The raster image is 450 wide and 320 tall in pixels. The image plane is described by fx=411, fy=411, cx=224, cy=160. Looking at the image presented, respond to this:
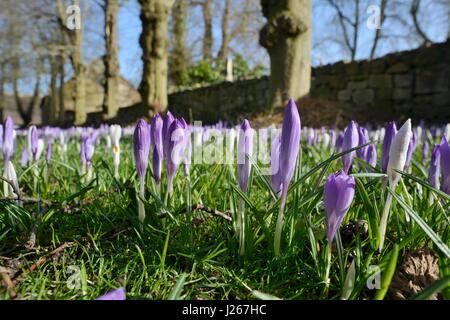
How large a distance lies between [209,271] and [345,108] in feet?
24.8

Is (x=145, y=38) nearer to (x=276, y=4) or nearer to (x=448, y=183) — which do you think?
(x=276, y=4)

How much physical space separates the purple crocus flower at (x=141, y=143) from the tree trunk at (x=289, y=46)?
19.5ft

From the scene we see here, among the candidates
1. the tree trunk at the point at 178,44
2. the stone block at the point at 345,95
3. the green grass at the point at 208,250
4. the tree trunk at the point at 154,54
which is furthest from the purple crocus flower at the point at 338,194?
the tree trunk at the point at 178,44

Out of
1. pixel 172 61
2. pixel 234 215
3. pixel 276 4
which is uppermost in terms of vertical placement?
pixel 172 61

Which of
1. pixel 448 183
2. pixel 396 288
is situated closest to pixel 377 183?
pixel 448 183

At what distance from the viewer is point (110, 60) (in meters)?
13.6

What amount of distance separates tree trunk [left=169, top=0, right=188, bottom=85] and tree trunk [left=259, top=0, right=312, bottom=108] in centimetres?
1120

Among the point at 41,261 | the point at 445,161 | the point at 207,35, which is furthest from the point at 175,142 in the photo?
the point at 207,35

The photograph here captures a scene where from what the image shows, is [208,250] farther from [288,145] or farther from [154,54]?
[154,54]

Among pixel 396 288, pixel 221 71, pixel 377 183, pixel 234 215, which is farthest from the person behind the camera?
pixel 221 71

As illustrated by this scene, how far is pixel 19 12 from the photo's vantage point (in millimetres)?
17625

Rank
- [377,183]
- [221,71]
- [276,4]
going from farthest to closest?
[221,71], [276,4], [377,183]

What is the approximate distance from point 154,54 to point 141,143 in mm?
9314

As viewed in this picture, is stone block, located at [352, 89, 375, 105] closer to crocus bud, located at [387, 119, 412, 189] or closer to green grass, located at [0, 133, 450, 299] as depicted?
green grass, located at [0, 133, 450, 299]
